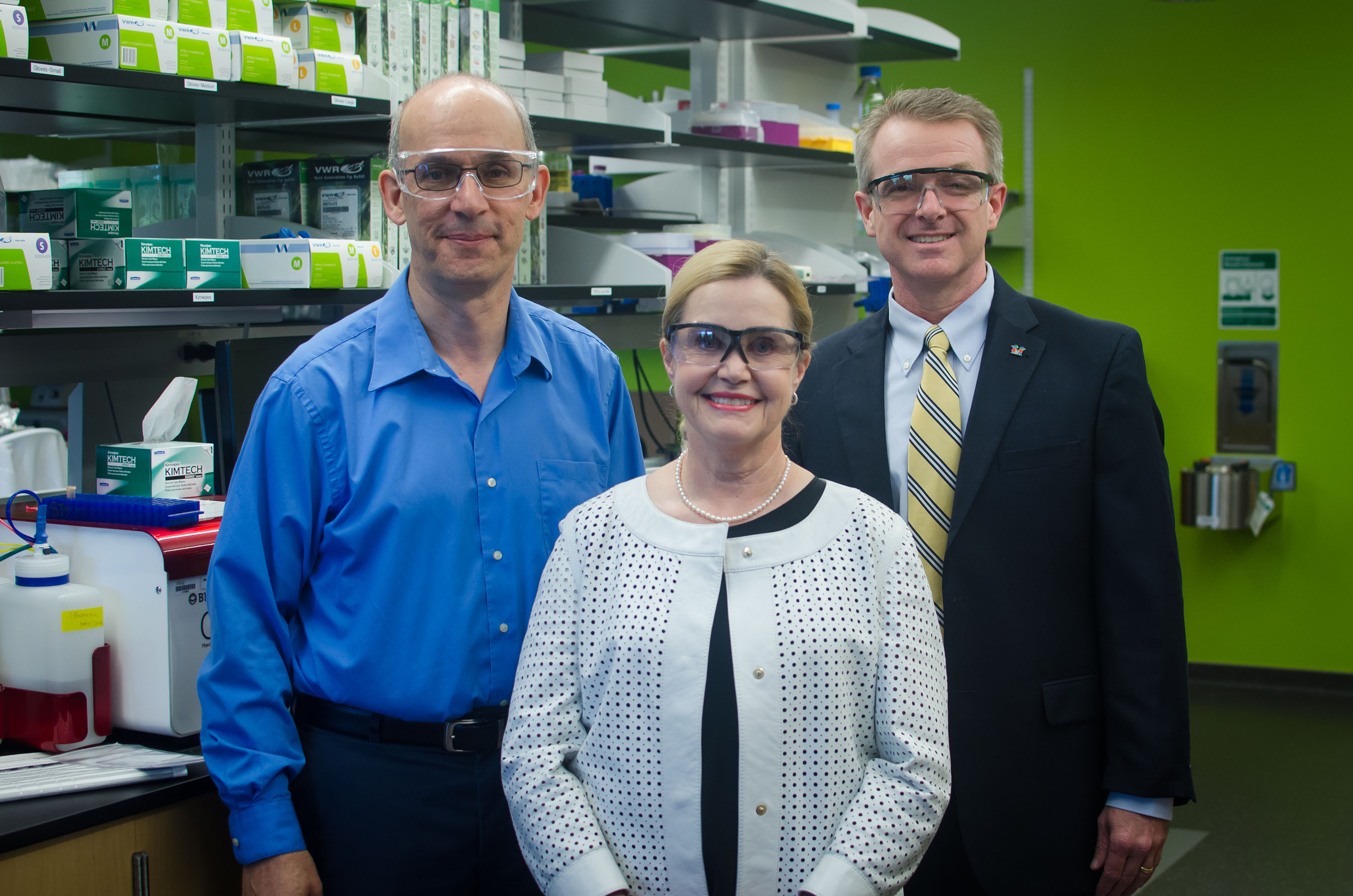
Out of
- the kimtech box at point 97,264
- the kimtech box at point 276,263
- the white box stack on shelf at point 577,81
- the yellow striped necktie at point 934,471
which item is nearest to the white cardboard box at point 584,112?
the white box stack on shelf at point 577,81

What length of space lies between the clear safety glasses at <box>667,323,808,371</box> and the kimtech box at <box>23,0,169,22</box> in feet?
4.47

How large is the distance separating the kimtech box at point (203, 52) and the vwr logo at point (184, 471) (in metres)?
0.76

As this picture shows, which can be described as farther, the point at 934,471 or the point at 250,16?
the point at 250,16

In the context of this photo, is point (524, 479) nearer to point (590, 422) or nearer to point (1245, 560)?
point (590, 422)

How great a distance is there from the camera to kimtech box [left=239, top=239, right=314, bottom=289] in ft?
7.97

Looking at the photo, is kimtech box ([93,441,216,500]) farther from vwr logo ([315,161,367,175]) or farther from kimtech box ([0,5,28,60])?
vwr logo ([315,161,367,175])

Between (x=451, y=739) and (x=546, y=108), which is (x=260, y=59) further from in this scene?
(x=451, y=739)

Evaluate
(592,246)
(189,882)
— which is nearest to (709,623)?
(189,882)

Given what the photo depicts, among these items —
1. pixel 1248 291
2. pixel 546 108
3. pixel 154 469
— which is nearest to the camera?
pixel 154 469

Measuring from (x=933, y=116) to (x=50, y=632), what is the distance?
1551 millimetres

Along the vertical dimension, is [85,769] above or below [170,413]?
below

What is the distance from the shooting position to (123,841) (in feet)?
5.59

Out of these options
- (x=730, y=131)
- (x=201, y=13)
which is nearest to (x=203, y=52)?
(x=201, y=13)

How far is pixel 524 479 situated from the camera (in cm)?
175
